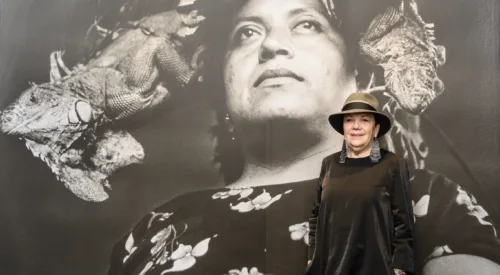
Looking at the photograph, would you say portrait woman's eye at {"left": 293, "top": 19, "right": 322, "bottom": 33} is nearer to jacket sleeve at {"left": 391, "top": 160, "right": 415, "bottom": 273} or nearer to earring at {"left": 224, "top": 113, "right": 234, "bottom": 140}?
earring at {"left": 224, "top": 113, "right": 234, "bottom": 140}

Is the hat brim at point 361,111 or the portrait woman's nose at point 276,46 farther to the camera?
the portrait woman's nose at point 276,46

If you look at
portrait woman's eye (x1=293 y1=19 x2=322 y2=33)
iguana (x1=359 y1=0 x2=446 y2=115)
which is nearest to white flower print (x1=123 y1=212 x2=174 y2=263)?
portrait woman's eye (x1=293 y1=19 x2=322 y2=33)

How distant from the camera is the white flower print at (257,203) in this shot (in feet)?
7.82

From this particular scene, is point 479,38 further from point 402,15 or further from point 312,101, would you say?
point 312,101

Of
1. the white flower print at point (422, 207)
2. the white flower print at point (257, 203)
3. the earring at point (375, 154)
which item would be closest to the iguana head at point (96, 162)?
the white flower print at point (257, 203)

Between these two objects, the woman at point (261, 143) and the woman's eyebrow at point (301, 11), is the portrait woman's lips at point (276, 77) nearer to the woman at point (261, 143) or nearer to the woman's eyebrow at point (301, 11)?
the woman at point (261, 143)

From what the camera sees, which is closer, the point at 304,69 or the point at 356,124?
the point at 356,124

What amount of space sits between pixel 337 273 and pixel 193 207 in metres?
0.86

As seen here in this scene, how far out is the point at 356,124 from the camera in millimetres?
2016

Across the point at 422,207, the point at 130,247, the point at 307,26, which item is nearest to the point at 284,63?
the point at 307,26

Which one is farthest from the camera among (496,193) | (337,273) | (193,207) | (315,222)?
(193,207)

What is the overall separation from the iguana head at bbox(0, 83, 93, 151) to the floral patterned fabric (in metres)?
0.63

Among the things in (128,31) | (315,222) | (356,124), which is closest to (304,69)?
(356,124)

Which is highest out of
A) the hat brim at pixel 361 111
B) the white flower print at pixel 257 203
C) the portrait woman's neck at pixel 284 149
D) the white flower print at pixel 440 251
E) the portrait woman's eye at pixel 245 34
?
the portrait woman's eye at pixel 245 34
